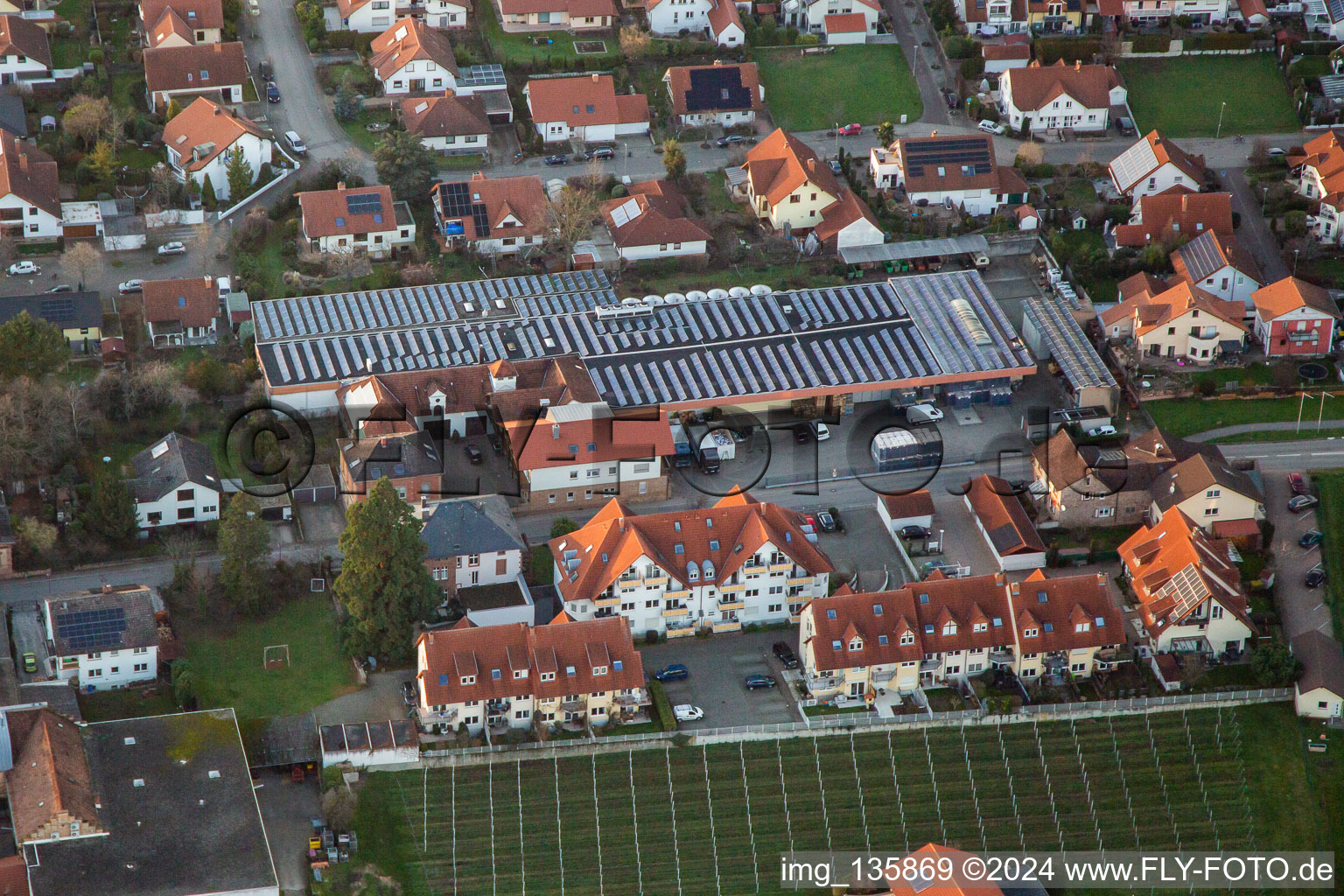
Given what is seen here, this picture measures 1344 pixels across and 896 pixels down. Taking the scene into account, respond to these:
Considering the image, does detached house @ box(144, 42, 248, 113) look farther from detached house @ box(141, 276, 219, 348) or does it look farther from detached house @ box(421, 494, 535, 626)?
detached house @ box(421, 494, 535, 626)

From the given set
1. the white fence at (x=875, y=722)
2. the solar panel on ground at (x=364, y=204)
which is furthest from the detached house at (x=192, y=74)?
the white fence at (x=875, y=722)

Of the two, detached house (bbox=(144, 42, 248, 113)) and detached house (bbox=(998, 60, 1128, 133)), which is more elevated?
detached house (bbox=(144, 42, 248, 113))

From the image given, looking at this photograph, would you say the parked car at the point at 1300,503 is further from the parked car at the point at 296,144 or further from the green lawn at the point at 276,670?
the parked car at the point at 296,144

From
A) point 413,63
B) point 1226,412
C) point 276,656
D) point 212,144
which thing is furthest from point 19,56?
point 1226,412

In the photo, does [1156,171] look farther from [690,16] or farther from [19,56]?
[19,56]

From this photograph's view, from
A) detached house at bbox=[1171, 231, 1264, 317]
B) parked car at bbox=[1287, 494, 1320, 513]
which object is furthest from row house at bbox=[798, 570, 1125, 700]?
detached house at bbox=[1171, 231, 1264, 317]

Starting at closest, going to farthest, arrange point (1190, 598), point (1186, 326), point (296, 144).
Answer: point (1190, 598) → point (1186, 326) → point (296, 144)
